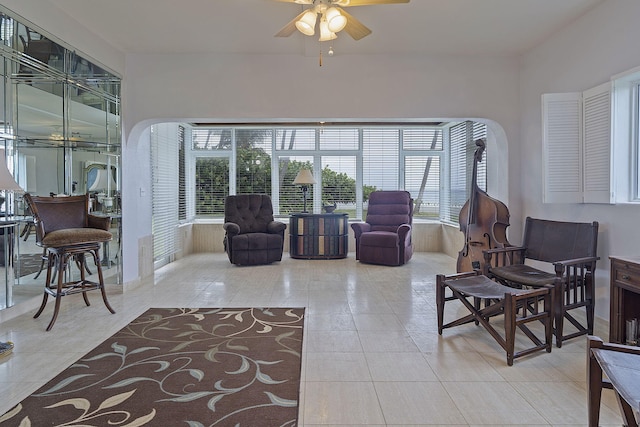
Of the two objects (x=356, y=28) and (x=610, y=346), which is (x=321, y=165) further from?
(x=610, y=346)

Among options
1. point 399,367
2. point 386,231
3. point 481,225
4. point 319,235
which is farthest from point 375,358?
point 319,235

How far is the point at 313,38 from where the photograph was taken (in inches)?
166

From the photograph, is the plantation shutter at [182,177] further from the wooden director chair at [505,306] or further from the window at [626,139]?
the window at [626,139]

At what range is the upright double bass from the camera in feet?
13.2

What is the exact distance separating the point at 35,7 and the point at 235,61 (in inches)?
76.5

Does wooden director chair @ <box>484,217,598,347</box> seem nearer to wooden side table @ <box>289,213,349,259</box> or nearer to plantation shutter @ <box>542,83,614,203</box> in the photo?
plantation shutter @ <box>542,83,614,203</box>

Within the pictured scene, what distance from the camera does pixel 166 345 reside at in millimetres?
2793

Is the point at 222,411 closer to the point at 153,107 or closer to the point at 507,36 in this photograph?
the point at 153,107

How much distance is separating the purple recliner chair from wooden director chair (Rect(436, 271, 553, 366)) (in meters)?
2.63

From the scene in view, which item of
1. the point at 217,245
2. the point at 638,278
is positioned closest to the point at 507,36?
the point at 638,278

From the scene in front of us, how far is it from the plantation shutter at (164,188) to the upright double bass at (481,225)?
163 inches

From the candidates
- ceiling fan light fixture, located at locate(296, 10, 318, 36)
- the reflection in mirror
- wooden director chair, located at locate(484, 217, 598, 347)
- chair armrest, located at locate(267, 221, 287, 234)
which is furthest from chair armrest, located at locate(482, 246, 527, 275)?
the reflection in mirror

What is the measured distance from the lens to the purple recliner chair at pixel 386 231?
5.92 meters

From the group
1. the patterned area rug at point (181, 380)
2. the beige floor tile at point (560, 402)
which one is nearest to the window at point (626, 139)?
the beige floor tile at point (560, 402)
